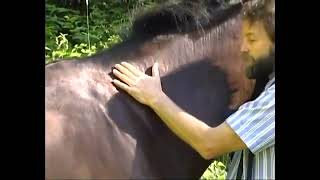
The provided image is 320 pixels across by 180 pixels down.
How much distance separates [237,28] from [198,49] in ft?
0.38

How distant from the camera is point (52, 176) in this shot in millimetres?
1671

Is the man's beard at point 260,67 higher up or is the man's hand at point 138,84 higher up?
the man's beard at point 260,67

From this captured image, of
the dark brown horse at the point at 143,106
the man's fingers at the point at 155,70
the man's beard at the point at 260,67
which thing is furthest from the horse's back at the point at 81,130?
the man's beard at the point at 260,67

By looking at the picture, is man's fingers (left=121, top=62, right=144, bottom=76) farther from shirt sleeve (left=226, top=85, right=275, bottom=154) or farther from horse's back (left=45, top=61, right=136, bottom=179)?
shirt sleeve (left=226, top=85, right=275, bottom=154)

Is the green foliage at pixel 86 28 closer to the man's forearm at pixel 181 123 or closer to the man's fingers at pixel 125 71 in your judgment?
the man's fingers at pixel 125 71

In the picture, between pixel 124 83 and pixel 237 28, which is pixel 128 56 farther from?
pixel 237 28

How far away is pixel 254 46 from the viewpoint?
1804mm

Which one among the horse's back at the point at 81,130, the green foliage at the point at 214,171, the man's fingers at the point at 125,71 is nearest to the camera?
the horse's back at the point at 81,130

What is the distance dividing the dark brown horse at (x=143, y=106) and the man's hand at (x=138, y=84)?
0.06ft

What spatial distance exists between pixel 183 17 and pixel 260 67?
0.77 ft

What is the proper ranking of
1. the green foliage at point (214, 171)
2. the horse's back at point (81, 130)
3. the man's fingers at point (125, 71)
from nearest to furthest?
the horse's back at point (81, 130), the man's fingers at point (125, 71), the green foliage at point (214, 171)

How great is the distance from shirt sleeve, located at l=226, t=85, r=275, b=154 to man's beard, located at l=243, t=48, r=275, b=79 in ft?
0.27

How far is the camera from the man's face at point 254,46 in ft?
5.83
